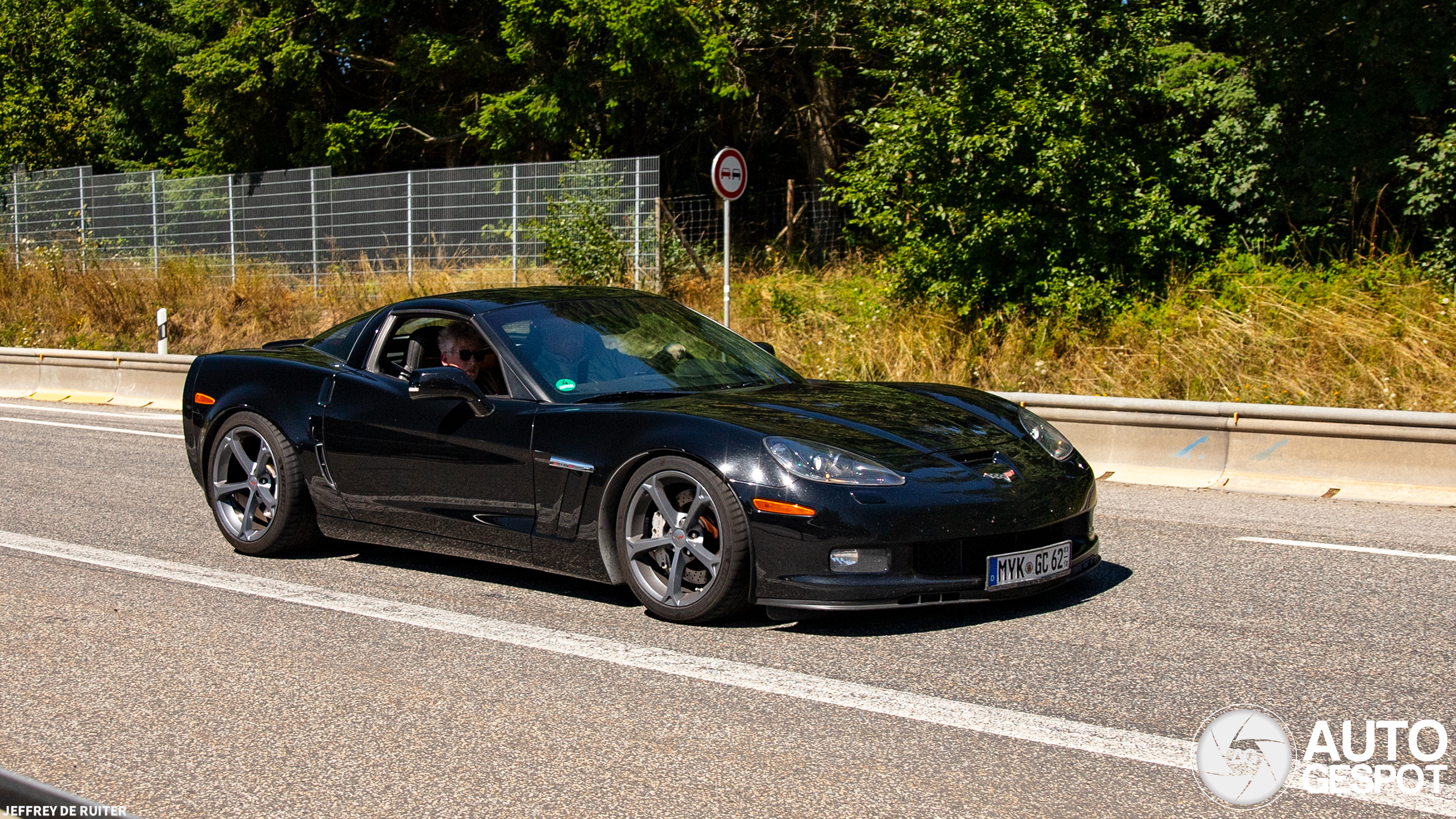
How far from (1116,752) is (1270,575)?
269 cm

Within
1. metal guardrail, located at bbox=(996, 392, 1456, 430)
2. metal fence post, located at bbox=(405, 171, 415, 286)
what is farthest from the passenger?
metal fence post, located at bbox=(405, 171, 415, 286)

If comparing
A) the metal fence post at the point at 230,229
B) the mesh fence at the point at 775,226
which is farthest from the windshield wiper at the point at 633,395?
the metal fence post at the point at 230,229

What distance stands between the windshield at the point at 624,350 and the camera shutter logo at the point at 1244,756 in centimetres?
275

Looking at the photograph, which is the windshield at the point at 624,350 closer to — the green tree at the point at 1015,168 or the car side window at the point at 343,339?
the car side window at the point at 343,339

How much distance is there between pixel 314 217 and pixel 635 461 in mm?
19827

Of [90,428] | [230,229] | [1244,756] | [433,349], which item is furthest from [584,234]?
[1244,756]

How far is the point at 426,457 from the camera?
600 centimetres

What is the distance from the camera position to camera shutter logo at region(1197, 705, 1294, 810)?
3.44 m

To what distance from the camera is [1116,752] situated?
3734 millimetres

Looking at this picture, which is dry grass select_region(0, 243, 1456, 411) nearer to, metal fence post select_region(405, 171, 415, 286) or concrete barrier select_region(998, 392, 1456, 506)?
metal fence post select_region(405, 171, 415, 286)

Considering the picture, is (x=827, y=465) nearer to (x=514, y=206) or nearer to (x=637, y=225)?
(x=637, y=225)

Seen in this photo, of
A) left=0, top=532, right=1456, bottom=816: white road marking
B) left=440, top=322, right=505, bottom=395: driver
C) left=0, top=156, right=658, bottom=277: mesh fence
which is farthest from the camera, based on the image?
left=0, top=156, right=658, bottom=277: mesh fence

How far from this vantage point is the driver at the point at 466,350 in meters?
6.28

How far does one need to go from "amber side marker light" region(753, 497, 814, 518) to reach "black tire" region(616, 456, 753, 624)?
0.08 m
